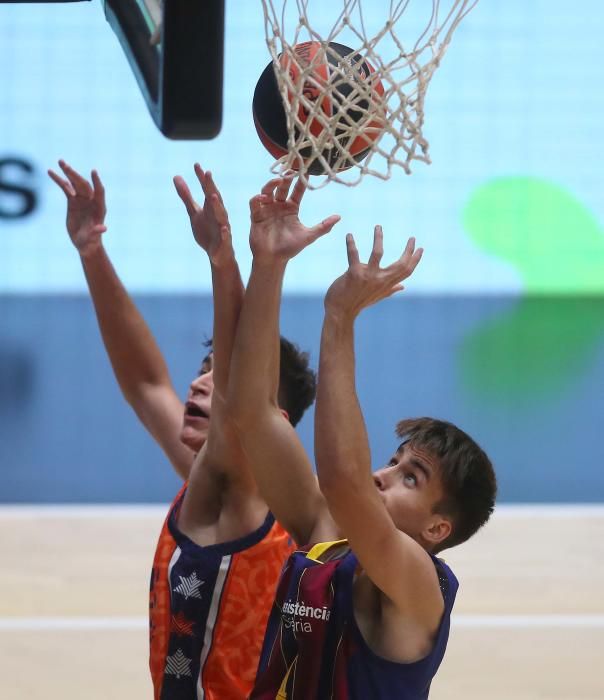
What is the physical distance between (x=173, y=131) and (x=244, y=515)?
37.6 inches

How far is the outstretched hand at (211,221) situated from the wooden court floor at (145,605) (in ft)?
8.82

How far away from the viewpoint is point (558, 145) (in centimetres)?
1063

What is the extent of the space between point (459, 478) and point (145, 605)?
3676 mm

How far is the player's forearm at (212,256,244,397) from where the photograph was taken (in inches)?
93.8

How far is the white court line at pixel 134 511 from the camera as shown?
7207 mm

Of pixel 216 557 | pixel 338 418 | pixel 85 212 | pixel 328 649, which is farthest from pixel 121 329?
pixel 328 649

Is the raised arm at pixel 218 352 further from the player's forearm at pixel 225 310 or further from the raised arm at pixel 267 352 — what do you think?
the raised arm at pixel 267 352

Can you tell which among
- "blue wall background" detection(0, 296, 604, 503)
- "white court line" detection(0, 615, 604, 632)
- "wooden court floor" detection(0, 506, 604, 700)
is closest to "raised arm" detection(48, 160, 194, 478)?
"wooden court floor" detection(0, 506, 604, 700)

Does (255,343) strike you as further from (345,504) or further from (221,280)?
(345,504)

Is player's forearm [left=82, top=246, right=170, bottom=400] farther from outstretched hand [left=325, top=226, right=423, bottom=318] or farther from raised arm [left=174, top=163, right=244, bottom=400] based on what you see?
outstretched hand [left=325, top=226, right=423, bottom=318]

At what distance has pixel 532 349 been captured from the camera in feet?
34.6

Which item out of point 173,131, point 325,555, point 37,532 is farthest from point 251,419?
point 37,532

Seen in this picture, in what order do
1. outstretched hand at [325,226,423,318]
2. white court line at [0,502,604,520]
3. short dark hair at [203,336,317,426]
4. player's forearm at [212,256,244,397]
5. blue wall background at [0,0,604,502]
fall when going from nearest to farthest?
outstretched hand at [325,226,423,318] < player's forearm at [212,256,244,397] < short dark hair at [203,336,317,426] < white court line at [0,502,604,520] < blue wall background at [0,0,604,502]

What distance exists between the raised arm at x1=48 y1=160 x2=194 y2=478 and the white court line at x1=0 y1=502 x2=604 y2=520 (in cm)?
425
